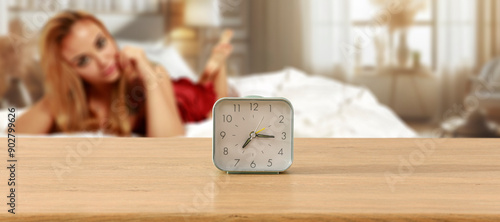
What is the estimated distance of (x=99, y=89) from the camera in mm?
2178

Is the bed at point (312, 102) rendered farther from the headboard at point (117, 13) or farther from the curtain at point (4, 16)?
the curtain at point (4, 16)

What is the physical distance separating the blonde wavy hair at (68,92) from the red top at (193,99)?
0.21 metres

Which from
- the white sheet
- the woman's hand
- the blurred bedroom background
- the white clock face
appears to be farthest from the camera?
the blurred bedroom background

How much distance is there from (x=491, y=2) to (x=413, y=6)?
595mm

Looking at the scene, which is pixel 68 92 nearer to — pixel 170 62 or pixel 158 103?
pixel 158 103

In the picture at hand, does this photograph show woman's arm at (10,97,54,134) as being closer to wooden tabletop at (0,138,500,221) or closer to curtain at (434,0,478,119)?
wooden tabletop at (0,138,500,221)

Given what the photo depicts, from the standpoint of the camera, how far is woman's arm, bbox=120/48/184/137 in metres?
1.80

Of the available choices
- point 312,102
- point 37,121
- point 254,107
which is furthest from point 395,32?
point 254,107

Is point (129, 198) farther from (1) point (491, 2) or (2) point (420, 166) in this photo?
(1) point (491, 2)

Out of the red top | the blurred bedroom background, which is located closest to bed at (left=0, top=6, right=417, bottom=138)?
the red top

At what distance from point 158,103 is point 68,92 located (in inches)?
17.7

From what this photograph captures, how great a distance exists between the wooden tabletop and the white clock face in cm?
2

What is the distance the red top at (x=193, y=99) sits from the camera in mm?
2055

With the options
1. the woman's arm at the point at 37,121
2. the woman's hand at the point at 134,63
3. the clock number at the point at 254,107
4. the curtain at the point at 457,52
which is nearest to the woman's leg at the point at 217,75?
the woman's hand at the point at 134,63
